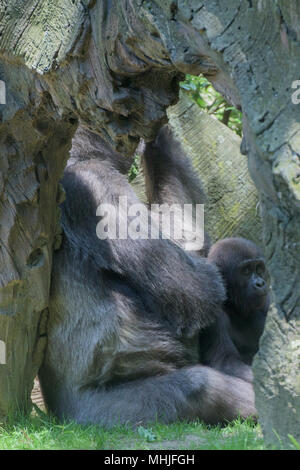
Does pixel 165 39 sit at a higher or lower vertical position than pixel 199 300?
higher

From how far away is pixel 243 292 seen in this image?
4.39 metres

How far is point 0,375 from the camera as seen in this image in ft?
11.6

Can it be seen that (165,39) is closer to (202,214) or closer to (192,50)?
(192,50)

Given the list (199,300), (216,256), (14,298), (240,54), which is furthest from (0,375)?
(240,54)

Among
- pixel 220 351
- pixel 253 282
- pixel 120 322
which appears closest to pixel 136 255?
pixel 120 322

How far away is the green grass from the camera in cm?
285

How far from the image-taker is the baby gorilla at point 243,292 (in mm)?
4383

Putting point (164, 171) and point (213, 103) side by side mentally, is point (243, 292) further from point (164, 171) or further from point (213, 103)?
point (213, 103)

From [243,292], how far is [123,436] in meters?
1.50

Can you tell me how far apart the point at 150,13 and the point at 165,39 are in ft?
0.36

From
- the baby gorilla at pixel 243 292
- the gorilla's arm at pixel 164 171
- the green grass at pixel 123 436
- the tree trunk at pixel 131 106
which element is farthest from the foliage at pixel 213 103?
the green grass at pixel 123 436

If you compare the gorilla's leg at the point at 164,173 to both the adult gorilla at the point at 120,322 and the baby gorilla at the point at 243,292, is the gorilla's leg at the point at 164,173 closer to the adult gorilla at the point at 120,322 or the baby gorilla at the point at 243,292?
the baby gorilla at the point at 243,292

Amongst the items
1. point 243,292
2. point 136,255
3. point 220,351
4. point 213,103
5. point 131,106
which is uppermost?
point 213,103

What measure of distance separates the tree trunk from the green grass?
277mm
